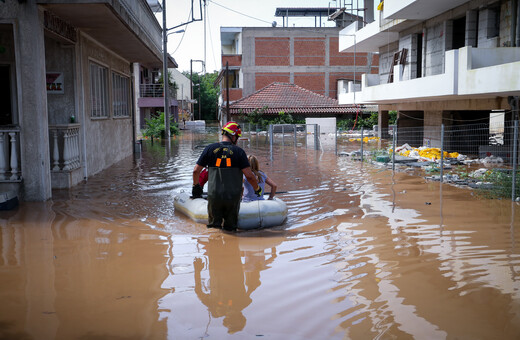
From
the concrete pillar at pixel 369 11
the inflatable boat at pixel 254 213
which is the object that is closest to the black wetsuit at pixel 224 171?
the inflatable boat at pixel 254 213

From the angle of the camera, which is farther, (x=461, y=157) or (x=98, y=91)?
(x=461, y=157)

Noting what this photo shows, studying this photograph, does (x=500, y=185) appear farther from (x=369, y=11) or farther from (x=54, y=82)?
(x=369, y=11)

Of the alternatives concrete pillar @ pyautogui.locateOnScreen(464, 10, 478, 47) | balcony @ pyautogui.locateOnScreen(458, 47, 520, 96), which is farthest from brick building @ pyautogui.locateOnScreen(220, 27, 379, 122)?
balcony @ pyautogui.locateOnScreen(458, 47, 520, 96)

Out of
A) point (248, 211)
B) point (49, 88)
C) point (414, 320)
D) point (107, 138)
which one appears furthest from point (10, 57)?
point (414, 320)

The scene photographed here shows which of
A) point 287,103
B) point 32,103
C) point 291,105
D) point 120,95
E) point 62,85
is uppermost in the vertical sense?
point 287,103

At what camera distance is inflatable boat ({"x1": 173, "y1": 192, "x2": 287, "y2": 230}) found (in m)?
8.63

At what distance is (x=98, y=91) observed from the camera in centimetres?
1652

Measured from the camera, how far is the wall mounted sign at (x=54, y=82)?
1341 cm

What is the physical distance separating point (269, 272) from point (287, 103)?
43261 mm

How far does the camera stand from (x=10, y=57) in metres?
12.7

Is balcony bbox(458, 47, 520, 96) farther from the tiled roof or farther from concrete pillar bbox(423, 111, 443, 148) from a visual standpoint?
the tiled roof

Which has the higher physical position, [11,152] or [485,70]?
[485,70]

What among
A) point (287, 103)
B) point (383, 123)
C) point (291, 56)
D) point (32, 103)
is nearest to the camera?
point (32, 103)

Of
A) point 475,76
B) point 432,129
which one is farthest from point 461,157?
point 432,129
